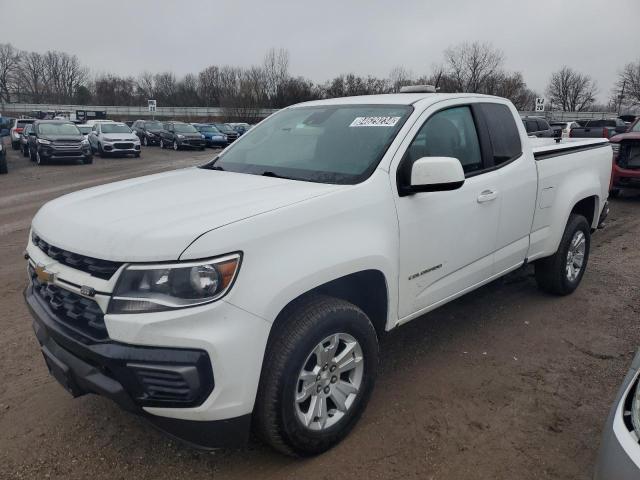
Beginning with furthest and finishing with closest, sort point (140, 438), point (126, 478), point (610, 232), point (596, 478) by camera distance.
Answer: point (610, 232)
point (140, 438)
point (126, 478)
point (596, 478)

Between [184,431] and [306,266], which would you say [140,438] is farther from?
[306,266]

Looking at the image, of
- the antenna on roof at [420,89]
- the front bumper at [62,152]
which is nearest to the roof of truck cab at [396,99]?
the antenna on roof at [420,89]

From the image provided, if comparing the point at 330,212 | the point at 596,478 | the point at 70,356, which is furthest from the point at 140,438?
A: the point at 596,478

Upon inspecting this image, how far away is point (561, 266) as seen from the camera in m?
4.72

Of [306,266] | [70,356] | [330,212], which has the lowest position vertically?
[70,356]

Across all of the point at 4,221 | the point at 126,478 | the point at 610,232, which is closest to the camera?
the point at 126,478

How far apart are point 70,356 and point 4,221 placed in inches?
322

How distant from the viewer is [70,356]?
2.38 metres

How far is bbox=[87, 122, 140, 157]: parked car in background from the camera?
73.4 ft

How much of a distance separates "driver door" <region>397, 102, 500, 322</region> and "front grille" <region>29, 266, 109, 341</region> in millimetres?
1623

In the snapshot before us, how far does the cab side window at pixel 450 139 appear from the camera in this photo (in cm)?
326

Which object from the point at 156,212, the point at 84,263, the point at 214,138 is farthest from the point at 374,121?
the point at 214,138

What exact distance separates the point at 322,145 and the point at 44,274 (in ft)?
5.94

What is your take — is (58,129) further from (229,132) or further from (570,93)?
(570,93)
